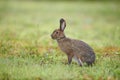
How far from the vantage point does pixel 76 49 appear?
29.8 ft

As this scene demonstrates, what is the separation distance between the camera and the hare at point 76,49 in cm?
898

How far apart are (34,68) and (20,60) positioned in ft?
2.60

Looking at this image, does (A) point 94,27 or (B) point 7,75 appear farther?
(A) point 94,27

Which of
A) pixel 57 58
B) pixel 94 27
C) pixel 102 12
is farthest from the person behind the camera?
pixel 102 12

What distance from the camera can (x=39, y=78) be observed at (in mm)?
7734

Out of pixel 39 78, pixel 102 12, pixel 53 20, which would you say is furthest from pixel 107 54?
pixel 102 12

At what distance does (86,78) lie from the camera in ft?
25.6

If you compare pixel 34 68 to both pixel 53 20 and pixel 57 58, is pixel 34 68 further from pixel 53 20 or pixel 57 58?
pixel 53 20

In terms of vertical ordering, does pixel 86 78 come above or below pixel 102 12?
below

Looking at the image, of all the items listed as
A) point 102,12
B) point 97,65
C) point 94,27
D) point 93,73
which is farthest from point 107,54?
point 102,12

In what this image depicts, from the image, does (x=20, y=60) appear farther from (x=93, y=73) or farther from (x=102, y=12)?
(x=102, y=12)

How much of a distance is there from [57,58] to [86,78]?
1.91 m

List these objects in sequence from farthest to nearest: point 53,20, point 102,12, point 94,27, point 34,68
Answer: point 102,12, point 53,20, point 94,27, point 34,68

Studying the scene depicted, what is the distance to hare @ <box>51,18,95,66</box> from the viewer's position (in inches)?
354
